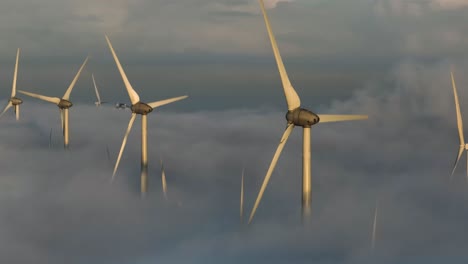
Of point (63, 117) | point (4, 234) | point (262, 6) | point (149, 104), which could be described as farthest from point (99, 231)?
point (262, 6)

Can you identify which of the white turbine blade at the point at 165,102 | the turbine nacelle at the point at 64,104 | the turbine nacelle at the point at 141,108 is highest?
the turbine nacelle at the point at 64,104

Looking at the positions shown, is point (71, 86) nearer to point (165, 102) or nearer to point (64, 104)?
point (64, 104)

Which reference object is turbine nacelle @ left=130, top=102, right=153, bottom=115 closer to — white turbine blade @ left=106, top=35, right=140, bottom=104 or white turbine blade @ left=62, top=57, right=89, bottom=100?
white turbine blade @ left=106, top=35, right=140, bottom=104

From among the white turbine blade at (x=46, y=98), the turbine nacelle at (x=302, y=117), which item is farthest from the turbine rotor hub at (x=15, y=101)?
the turbine nacelle at (x=302, y=117)

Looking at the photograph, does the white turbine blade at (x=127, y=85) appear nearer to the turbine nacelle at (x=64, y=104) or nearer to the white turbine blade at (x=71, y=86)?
the white turbine blade at (x=71, y=86)

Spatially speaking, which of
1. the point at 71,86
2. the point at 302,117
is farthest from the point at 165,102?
the point at 302,117

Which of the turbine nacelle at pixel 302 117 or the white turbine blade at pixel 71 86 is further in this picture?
the white turbine blade at pixel 71 86

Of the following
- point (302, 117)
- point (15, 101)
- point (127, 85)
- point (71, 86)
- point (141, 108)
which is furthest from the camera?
point (15, 101)

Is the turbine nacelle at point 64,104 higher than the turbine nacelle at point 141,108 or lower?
higher

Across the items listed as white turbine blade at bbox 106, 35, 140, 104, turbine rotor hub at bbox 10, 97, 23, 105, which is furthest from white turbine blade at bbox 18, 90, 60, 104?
white turbine blade at bbox 106, 35, 140, 104
